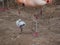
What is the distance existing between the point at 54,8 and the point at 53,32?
201cm

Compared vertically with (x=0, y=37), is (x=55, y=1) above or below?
above

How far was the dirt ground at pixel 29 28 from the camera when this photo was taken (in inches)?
148

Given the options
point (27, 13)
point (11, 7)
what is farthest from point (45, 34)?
point (11, 7)

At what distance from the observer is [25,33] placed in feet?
13.9

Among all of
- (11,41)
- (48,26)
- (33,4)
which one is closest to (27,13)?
(48,26)

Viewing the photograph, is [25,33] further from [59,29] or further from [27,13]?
[27,13]

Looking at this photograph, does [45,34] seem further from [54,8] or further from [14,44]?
[54,8]

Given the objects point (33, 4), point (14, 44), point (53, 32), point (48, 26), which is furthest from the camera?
point (48, 26)

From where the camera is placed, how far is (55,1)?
6684mm

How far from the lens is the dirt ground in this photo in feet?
12.3

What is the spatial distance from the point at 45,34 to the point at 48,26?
63 centimetres

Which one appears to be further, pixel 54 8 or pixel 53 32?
pixel 54 8

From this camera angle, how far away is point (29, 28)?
4520mm

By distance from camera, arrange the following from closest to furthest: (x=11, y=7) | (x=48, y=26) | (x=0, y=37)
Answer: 1. (x=0, y=37)
2. (x=48, y=26)
3. (x=11, y=7)
